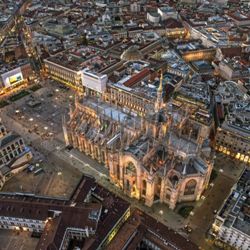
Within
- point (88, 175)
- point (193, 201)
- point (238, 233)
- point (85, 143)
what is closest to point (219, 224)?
point (238, 233)

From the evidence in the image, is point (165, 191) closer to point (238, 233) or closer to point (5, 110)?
point (238, 233)

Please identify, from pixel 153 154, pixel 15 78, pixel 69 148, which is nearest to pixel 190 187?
pixel 153 154

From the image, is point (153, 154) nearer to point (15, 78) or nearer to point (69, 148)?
point (69, 148)

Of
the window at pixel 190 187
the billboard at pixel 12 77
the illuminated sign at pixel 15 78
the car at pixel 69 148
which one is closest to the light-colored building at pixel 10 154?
the car at pixel 69 148

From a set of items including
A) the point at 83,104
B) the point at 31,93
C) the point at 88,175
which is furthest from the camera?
the point at 31,93

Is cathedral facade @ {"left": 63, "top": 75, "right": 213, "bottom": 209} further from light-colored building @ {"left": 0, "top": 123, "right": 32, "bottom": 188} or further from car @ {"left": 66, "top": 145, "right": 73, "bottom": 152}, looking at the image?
light-colored building @ {"left": 0, "top": 123, "right": 32, "bottom": 188}

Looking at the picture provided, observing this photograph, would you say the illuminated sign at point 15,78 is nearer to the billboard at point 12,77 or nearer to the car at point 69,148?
the billboard at point 12,77

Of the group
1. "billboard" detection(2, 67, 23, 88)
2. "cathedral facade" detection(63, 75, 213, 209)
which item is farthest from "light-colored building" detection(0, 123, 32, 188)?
"billboard" detection(2, 67, 23, 88)
